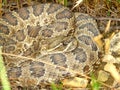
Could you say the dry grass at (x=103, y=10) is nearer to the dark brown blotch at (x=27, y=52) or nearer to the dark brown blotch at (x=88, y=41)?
the dark brown blotch at (x=88, y=41)

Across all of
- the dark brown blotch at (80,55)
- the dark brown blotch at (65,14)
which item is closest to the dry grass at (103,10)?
the dark brown blotch at (65,14)

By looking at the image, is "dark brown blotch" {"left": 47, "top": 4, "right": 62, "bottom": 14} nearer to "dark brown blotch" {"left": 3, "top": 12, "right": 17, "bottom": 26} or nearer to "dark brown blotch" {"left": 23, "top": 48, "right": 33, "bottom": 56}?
"dark brown blotch" {"left": 3, "top": 12, "right": 17, "bottom": 26}

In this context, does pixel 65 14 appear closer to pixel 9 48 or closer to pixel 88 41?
pixel 88 41

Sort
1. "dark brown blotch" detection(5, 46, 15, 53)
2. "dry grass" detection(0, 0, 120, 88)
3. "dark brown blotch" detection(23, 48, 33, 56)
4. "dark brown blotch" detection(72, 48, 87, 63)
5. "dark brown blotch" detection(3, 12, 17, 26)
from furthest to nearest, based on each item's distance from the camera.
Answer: "dark brown blotch" detection(3, 12, 17, 26), "dry grass" detection(0, 0, 120, 88), "dark brown blotch" detection(23, 48, 33, 56), "dark brown blotch" detection(5, 46, 15, 53), "dark brown blotch" detection(72, 48, 87, 63)

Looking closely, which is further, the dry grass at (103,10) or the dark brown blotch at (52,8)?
the dark brown blotch at (52,8)

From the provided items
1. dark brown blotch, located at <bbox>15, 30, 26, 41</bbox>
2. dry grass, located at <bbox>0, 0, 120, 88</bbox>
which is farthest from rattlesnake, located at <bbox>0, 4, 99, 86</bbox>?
dry grass, located at <bbox>0, 0, 120, 88</bbox>

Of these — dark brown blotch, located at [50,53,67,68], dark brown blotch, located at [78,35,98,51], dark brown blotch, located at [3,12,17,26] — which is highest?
dark brown blotch, located at [3,12,17,26]

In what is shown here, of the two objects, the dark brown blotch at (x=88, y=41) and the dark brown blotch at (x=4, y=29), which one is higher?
the dark brown blotch at (x=4, y=29)

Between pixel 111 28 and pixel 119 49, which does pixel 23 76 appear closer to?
pixel 119 49

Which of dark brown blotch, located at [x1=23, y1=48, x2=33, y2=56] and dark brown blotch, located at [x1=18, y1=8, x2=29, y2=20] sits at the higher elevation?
dark brown blotch, located at [x1=18, y1=8, x2=29, y2=20]
